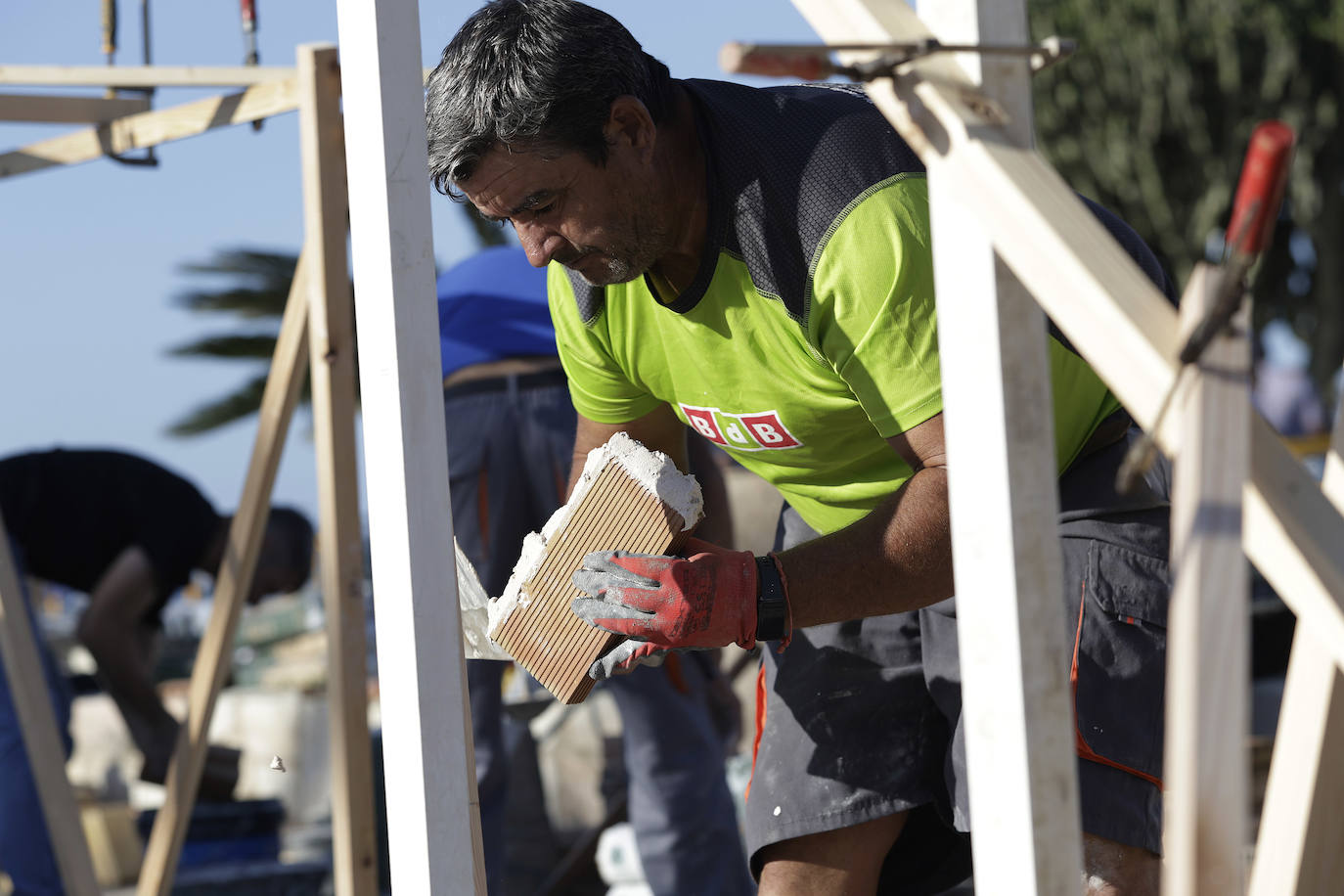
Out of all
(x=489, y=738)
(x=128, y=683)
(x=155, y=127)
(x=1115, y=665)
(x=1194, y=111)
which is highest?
(x=1194, y=111)

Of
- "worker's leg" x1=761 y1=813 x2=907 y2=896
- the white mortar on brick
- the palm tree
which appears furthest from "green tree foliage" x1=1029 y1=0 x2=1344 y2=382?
the white mortar on brick

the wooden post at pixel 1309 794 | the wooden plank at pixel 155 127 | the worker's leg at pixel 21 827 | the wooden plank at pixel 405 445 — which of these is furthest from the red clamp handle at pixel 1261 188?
the worker's leg at pixel 21 827

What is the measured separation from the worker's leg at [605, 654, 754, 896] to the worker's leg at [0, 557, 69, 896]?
137 cm

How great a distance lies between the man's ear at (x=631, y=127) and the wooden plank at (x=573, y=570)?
385 mm

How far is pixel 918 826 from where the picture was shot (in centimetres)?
184

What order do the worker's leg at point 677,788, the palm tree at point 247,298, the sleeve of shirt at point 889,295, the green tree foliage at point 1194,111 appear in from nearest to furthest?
the sleeve of shirt at point 889,295, the worker's leg at point 677,788, the palm tree at point 247,298, the green tree foliage at point 1194,111

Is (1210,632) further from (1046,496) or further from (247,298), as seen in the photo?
(247,298)

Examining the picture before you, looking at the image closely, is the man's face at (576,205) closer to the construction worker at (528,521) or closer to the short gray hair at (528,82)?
the short gray hair at (528,82)

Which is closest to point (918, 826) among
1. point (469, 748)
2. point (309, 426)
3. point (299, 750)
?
point (469, 748)

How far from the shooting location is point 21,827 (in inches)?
114

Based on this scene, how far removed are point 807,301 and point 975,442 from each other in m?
0.57

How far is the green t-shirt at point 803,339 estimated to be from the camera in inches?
52.6

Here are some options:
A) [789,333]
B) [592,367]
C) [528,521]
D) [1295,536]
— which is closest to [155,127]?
[528,521]

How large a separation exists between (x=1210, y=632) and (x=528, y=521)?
2.19 metres
